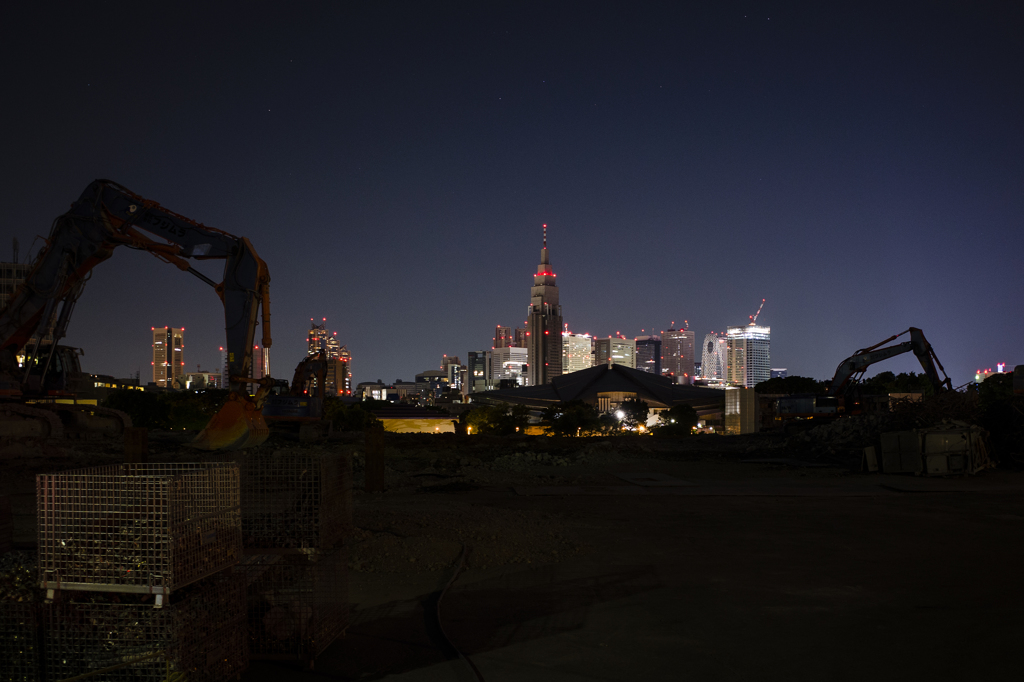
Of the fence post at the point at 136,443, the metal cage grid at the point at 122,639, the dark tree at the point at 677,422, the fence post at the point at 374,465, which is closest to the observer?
the metal cage grid at the point at 122,639

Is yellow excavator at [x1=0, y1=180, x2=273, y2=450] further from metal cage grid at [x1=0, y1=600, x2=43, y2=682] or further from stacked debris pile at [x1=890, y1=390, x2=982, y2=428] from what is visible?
stacked debris pile at [x1=890, y1=390, x2=982, y2=428]

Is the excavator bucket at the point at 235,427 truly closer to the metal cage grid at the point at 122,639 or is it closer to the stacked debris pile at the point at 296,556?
the stacked debris pile at the point at 296,556

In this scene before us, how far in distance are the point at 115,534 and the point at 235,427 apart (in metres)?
17.4

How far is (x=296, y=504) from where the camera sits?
23.1ft

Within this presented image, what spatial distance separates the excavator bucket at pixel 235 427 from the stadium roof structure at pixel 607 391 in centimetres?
9811

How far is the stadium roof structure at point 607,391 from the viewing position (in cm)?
12338

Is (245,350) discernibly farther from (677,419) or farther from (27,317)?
(677,419)

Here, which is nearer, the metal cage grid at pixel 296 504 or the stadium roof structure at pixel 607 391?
the metal cage grid at pixel 296 504

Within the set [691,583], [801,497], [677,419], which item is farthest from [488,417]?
[691,583]

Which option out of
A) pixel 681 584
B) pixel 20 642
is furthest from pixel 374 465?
pixel 20 642

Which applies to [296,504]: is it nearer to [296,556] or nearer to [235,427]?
[296,556]

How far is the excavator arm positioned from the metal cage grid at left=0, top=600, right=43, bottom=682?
4175cm

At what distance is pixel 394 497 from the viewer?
18.0 meters

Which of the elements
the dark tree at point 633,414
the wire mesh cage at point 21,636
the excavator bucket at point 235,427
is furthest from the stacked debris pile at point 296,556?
the dark tree at point 633,414
